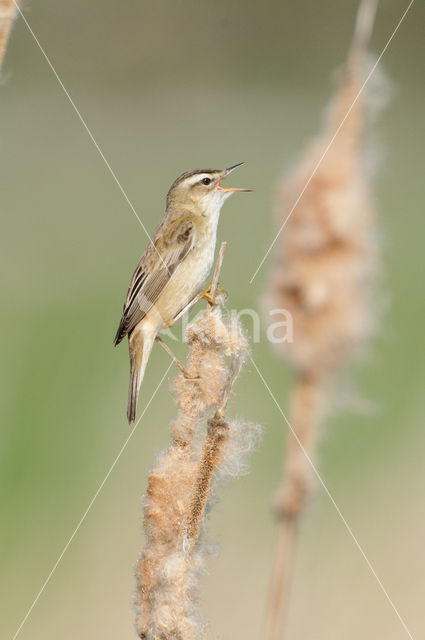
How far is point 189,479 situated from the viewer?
1.88 meters

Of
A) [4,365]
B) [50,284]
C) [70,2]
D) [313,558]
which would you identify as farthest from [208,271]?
[70,2]

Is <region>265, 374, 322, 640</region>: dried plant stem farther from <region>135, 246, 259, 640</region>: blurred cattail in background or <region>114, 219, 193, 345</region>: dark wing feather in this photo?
<region>114, 219, 193, 345</region>: dark wing feather

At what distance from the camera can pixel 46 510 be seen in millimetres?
4344

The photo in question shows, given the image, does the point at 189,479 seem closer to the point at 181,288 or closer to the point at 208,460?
the point at 208,460

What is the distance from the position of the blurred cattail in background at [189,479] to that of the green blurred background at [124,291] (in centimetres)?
19

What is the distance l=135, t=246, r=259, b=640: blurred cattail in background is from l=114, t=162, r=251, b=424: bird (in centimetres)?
117

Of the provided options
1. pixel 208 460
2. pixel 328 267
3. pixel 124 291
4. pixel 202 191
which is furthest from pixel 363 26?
pixel 124 291

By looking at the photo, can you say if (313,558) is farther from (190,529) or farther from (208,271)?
(190,529)

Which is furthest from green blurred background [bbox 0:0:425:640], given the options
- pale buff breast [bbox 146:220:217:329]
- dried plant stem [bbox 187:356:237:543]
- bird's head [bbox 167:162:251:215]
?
bird's head [bbox 167:162:251:215]

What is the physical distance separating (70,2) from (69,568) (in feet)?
26.9

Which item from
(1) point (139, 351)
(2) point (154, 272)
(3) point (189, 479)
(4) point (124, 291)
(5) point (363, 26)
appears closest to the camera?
(5) point (363, 26)

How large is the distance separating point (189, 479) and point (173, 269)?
198 centimetres

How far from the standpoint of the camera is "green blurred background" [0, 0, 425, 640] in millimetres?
3506

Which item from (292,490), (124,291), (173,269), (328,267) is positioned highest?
(124,291)
